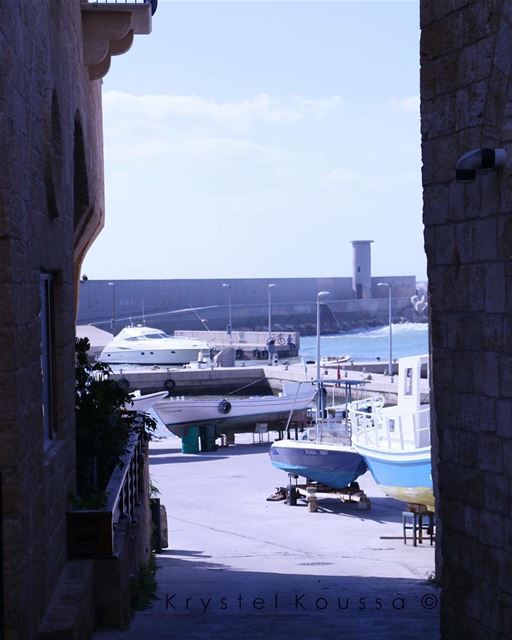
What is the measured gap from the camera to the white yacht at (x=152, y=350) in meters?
68.1

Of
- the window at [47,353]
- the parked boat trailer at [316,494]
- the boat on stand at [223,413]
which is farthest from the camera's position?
the boat on stand at [223,413]

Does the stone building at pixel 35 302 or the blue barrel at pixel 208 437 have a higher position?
the stone building at pixel 35 302

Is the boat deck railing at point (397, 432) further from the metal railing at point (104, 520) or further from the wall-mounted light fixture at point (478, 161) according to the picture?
the wall-mounted light fixture at point (478, 161)

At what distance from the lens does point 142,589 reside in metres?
10.4

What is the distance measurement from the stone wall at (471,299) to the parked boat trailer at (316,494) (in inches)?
537

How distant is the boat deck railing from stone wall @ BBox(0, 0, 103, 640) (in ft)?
42.7

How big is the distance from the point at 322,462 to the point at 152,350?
4621cm

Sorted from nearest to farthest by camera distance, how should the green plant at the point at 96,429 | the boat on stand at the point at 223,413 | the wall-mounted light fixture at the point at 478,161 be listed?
the wall-mounted light fixture at the point at 478,161, the green plant at the point at 96,429, the boat on stand at the point at 223,413

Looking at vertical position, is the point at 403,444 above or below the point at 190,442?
above

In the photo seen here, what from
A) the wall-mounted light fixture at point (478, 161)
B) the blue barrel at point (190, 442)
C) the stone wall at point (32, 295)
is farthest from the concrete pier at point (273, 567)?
the wall-mounted light fixture at point (478, 161)

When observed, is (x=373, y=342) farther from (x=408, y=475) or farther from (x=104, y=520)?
(x=104, y=520)

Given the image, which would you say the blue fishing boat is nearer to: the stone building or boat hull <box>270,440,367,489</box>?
boat hull <box>270,440,367,489</box>

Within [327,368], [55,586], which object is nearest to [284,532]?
[55,586]

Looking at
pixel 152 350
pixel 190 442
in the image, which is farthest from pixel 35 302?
pixel 152 350
